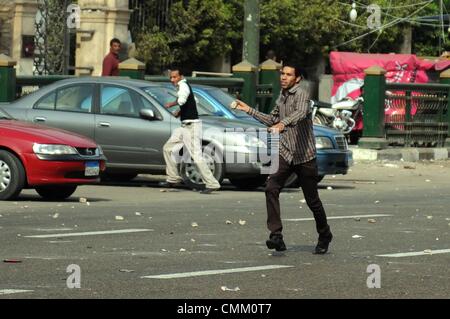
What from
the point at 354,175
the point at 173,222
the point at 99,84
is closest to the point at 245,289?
the point at 173,222

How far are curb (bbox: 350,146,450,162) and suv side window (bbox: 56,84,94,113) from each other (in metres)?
9.28

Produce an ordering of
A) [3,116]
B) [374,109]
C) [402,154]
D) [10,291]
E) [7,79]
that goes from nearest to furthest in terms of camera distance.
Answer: [10,291], [3,116], [7,79], [374,109], [402,154]

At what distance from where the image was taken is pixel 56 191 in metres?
19.0

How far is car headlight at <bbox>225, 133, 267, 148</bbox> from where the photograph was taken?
20.8 metres

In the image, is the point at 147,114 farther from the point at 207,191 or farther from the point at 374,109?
the point at 374,109

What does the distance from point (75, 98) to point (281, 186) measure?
907 centimetres

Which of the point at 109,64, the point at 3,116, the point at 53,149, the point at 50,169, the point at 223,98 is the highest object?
the point at 109,64

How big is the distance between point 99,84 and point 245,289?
11.5 meters

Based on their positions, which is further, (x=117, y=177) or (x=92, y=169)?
(x=117, y=177)

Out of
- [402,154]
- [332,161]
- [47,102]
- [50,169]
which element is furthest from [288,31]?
[50,169]

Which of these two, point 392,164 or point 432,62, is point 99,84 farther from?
point 432,62

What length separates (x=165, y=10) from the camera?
4084 centimetres

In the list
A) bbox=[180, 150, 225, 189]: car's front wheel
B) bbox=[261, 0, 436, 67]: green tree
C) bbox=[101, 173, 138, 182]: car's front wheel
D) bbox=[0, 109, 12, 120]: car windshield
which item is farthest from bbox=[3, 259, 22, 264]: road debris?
bbox=[261, 0, 436, 67]: green tree

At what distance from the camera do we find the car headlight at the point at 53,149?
59.3ft
